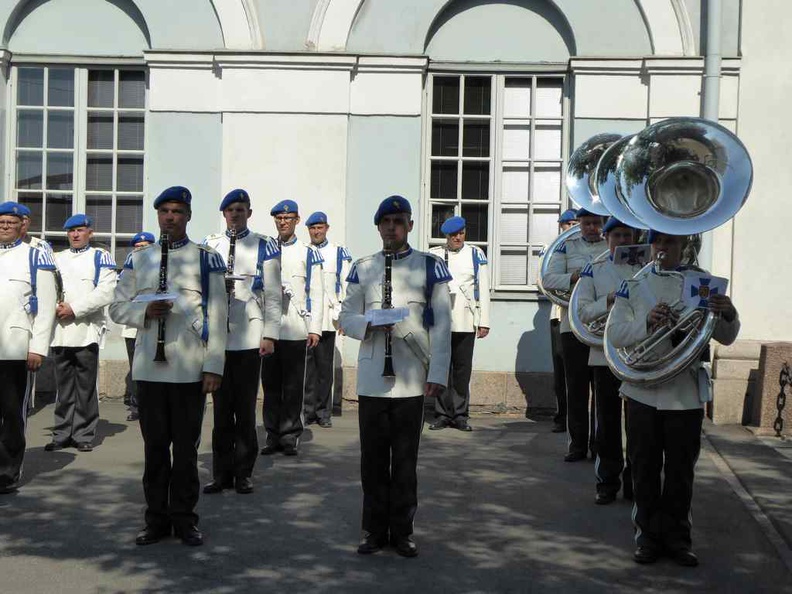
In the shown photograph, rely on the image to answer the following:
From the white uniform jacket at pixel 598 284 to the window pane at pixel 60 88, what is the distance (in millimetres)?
7369

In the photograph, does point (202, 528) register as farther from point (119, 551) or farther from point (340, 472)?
point (340, 472)

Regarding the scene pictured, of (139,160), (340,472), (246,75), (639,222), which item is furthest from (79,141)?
(639,222)

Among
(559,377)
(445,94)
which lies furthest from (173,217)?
(445,94)

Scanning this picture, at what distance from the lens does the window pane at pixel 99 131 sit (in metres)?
13.6

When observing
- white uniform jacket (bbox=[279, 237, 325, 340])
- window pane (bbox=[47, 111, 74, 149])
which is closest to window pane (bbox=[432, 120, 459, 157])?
white uniform jacket (bbox=[279, 237, 325, 340])

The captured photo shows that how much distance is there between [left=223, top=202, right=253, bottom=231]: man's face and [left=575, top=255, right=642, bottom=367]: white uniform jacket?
8.01ft

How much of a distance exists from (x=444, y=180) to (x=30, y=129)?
467cm

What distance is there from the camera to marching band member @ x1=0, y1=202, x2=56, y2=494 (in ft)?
27.8

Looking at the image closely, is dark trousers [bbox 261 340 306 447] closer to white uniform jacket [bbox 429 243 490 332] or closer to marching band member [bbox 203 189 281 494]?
marching band member [bbox 203 189 281 494]

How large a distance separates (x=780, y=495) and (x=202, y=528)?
405 cm

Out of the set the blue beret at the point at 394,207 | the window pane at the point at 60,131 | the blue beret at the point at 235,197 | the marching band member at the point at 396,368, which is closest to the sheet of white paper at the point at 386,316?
the marching band member at the point at 396,368

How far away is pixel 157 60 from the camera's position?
42.7 feet

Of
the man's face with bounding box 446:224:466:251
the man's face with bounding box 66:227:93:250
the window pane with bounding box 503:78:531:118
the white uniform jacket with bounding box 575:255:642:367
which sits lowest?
the white uniform jacket with bounding box 575:255:642:367

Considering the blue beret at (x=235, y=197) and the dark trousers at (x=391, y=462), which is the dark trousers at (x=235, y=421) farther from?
the dark trousers at (x=391, y=462)
